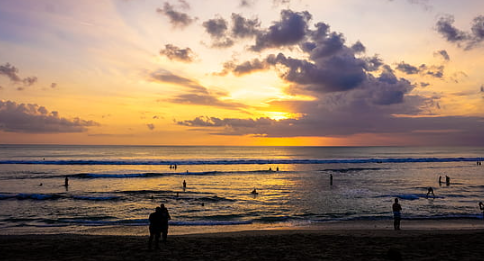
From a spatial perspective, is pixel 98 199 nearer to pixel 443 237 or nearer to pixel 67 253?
pixel 67 253

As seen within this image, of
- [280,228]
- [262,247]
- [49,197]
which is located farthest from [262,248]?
[49,197]

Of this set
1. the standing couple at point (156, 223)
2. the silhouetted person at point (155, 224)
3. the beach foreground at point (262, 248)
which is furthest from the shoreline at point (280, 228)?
the silhouetted person at point (155, 224)

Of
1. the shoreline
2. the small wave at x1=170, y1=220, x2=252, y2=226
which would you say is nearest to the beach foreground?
the shoreline

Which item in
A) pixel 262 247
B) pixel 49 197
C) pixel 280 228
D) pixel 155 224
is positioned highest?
pixel 155 224

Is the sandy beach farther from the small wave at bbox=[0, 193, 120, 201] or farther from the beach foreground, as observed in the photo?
the small wave at bbox=[0, 193, 120, 201]

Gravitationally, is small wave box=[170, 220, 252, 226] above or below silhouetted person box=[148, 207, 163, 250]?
below

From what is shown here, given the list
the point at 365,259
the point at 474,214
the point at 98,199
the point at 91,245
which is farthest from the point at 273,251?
the point at 98,199

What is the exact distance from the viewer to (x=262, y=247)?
15469mm

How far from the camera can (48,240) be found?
17.4 m

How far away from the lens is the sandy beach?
13.5 meters

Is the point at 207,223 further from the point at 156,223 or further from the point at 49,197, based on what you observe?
the point at 49,197

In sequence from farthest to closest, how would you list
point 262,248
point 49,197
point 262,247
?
point 49,197 → point 262,247 → point 262,248

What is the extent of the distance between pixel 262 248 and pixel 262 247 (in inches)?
8.4

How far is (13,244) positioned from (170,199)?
19.7m
